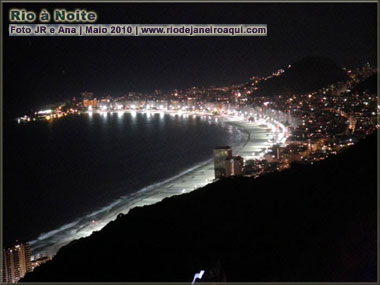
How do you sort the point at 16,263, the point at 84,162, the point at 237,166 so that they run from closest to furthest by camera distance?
1. the point at 16,263
2. the point at 237,166
3. the point at 84,162

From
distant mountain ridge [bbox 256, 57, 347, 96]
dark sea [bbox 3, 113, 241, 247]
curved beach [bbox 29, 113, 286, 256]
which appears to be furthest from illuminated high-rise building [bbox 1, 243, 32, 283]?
distant mountain ridge [bbox 256, 57, 347, 96]

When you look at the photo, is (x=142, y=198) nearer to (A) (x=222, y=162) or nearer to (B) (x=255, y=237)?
(A) (x=222, y=162)

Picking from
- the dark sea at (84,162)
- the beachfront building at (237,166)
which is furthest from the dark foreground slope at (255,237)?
the beachfront building at (237,166)

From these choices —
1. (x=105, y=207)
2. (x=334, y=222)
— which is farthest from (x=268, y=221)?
(x=105, y=207)

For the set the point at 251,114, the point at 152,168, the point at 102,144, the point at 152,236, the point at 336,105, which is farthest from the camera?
the point at 251,114

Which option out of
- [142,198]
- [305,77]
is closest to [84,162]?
[142,198]

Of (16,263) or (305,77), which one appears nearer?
(16,263)

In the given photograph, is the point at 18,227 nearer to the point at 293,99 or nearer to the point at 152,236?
the point at 152,236
